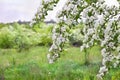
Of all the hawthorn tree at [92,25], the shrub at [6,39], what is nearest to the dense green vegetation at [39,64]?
the shrub at [6,39]

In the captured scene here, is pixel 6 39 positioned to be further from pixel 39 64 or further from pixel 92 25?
pixel 92 25

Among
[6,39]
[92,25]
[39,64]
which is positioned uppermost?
[92,25]

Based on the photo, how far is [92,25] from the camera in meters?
5.55

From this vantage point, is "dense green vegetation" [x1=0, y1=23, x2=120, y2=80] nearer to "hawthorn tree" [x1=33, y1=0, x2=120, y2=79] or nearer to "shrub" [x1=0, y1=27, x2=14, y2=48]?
"shrub" [x1=0, y1=27, x2=14, y2=48]

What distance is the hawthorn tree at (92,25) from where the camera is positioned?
523cm

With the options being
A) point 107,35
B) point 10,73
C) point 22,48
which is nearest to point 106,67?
point 107,35

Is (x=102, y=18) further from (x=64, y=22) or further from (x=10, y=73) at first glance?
(x=10, y=73)

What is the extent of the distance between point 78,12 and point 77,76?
9.68 metres

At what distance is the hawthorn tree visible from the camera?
523 cm

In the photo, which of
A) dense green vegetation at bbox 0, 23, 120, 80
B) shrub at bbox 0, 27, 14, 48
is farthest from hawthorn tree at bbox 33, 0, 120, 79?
shrub at bbox 0, 27, 14, 48

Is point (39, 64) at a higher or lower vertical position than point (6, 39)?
lower

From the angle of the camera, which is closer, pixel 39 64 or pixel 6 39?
pixel 39 64

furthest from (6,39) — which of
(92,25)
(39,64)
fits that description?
(92,25)

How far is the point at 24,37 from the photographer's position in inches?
1266
